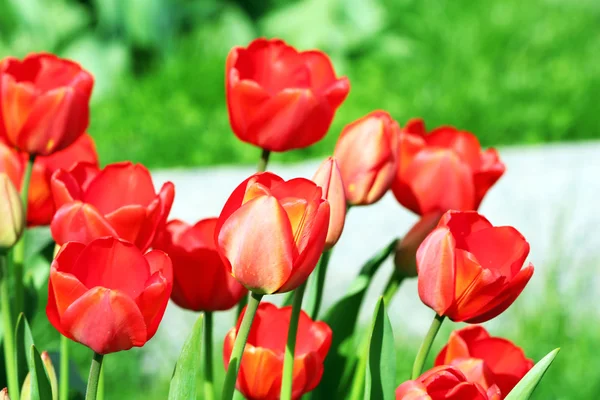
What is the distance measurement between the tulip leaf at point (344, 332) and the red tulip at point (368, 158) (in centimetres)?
9

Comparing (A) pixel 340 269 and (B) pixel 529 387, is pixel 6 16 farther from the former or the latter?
(B) pixel 529 387

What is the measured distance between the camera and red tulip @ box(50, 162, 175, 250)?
731 mm

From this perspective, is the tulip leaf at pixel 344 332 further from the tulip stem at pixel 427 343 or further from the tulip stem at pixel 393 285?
the tulip stem at pixel 427 343

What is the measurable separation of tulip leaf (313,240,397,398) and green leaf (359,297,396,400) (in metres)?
0.14

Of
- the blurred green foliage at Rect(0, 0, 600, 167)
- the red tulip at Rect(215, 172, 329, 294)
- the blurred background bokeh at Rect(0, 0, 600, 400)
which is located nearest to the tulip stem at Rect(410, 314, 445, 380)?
the red tulip at Rect(215, 172, 329, 294)

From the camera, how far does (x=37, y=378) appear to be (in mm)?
703

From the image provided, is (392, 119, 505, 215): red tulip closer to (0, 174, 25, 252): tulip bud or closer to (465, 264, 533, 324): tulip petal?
(465, 264, 533, 324): tulip petal

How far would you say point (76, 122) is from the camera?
0.89m

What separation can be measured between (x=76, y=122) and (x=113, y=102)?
9.29 feet

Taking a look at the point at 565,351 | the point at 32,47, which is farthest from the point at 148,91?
the point at 565,351

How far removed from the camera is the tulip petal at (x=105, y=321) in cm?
65

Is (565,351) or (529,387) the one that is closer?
(529,387)

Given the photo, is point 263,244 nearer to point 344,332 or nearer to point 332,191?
point 332,191

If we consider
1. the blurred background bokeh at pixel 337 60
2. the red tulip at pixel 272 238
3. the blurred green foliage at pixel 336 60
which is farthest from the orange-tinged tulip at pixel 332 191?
the blurred green foliage at pixel 336 60
